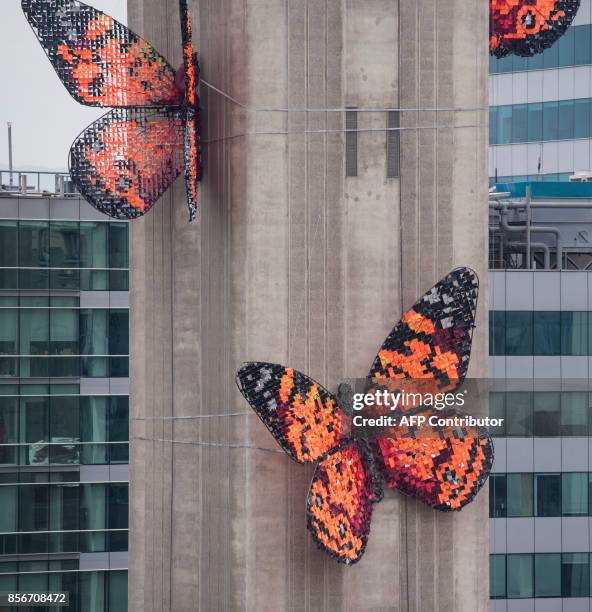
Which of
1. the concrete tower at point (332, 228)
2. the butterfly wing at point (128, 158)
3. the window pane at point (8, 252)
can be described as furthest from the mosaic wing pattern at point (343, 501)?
the window pane at point (8, 252)

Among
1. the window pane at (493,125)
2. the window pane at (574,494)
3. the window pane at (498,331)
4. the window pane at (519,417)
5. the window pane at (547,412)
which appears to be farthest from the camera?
the window pane at (493,125)

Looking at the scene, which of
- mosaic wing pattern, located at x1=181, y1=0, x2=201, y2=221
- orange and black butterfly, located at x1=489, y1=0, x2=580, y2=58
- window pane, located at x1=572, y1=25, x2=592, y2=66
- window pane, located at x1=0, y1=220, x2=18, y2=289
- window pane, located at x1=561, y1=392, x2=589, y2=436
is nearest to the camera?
mosaic wing pattern, located at x1=181, y1=0, x2=201, y2=221

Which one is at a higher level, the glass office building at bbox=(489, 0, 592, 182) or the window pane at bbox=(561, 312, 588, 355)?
the glass office building at bbox=(489, 0, 592, 182)

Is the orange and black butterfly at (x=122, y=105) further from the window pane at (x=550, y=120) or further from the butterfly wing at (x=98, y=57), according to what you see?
the window pane at (x=550, y=120)

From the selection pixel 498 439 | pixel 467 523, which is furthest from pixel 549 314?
pixel 467 523

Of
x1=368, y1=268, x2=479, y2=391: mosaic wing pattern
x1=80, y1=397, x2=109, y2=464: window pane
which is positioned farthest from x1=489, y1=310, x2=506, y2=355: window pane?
x1=368, y1=268, x2=479, y2=391: mosaic wing pattern

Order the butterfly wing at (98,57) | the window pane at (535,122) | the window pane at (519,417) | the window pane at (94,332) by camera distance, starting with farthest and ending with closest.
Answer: the window pane at (535,122) < the window pane at (94,332) < the window pane at (519,417) < the butterfly wing at (98,57)

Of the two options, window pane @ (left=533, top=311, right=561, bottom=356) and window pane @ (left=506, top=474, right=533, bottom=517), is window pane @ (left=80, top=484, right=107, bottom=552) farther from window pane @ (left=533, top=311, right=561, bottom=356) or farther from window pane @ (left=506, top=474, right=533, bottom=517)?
window pane @ (left=533, top=311, right=561, bottom=356)

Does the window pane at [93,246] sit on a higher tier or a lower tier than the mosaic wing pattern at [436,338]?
higher
